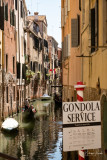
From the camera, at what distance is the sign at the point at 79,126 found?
4164mm

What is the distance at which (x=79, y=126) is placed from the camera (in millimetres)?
4188

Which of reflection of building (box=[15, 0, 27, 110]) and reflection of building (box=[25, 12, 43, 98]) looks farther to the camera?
reflection of building (box=[25, 12, 43, 98])

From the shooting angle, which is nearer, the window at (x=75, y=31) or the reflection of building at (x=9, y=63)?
the window at (x=75, y=31)

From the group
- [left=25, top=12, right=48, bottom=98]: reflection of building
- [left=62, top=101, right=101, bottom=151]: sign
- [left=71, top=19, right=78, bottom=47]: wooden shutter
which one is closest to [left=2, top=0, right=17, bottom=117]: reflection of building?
[left=25, top=12, right=48, bottom=98]: reflection of building

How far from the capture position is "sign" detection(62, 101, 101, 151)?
13.7ft

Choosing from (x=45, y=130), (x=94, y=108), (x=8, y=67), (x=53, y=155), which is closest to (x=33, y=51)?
(x=8, y=67)

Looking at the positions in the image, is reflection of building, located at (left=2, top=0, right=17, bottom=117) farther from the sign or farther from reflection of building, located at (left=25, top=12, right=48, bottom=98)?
the sign

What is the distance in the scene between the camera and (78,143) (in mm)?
4188

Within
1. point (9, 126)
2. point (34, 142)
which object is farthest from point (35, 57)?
point (34, 142)

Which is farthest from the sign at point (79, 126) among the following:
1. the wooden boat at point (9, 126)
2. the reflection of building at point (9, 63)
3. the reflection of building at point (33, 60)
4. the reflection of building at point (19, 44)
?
the reflection of building at point (33, 60)

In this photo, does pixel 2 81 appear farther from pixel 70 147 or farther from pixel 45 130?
pixel 70 147

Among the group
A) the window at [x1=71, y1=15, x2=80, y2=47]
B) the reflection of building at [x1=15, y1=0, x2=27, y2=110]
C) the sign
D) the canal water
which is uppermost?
the reflection of building at [x1=15, y1=0, x2=27, y2=110]

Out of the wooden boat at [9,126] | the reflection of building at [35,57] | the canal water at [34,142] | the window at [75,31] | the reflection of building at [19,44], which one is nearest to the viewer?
the window at [75,31]

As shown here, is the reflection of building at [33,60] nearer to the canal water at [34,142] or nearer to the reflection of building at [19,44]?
the reflection of building at [19,44]
